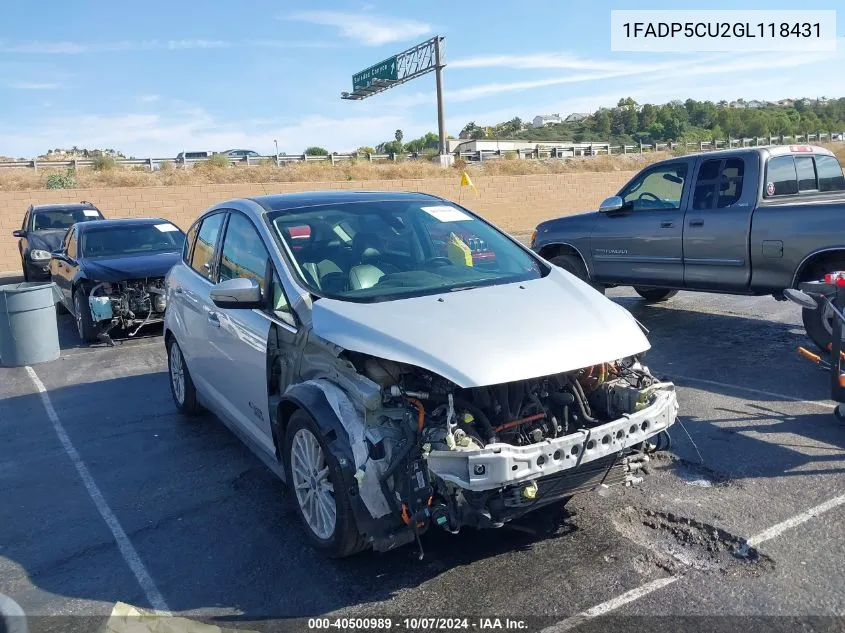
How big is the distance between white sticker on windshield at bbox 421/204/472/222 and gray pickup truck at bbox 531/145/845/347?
3.89 metres

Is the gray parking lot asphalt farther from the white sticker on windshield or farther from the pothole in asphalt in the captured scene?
the white sticker on windshield

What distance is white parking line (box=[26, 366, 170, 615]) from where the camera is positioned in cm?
360

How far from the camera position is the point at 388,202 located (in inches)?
198

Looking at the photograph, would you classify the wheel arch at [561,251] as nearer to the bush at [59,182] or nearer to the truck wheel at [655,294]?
the truck wheel at [655,294]

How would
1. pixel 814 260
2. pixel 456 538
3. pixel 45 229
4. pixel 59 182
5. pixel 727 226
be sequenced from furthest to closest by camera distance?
pixel 59 182
pixel 45 229
pixel 727 226
pixel 814 260
pixel 456 538

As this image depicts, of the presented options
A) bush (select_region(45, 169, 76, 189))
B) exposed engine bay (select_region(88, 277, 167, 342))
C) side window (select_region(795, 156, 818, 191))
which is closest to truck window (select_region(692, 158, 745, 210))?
side window (select_region(795, 156, 818, 191))

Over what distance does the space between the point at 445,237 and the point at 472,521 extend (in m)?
2.14

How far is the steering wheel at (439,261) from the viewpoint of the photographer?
458cm

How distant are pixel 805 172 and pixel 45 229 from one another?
46.9 feet

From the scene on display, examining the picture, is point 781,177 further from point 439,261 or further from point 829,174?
point 439,261

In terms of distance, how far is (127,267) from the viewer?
9.52 metres

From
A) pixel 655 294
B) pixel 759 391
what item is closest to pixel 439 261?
pixel 759 391

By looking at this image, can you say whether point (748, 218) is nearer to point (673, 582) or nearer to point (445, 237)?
point (445, 237)

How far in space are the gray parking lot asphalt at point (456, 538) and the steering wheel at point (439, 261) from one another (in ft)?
Result: 3.45
